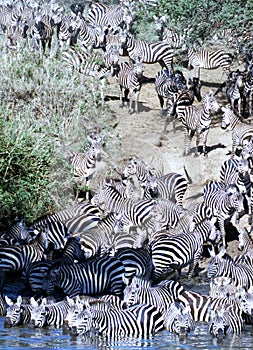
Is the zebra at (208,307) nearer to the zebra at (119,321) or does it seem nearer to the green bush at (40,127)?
the zebra at (119,321)

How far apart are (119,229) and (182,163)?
4.88 meters

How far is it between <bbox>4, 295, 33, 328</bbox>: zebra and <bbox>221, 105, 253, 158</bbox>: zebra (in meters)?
8.67

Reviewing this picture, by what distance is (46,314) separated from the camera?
1496 cm

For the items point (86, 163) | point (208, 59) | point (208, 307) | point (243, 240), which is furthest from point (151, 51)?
point (208, 307)

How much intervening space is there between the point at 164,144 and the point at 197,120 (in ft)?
3.21

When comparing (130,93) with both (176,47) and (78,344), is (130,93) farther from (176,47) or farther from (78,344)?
(78,344)

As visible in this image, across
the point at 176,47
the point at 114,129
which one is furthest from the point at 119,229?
the point at 176,47

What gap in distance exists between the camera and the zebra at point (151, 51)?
28109mm

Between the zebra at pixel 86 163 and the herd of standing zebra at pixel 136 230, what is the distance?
0.03m

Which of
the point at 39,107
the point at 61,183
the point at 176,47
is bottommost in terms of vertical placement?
the point at 61,183

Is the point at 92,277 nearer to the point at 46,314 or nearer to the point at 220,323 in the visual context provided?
the point at 46,314

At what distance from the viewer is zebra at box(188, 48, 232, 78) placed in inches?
1067

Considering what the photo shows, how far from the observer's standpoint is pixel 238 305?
15094 millimetres

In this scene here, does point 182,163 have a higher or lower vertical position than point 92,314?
higher
